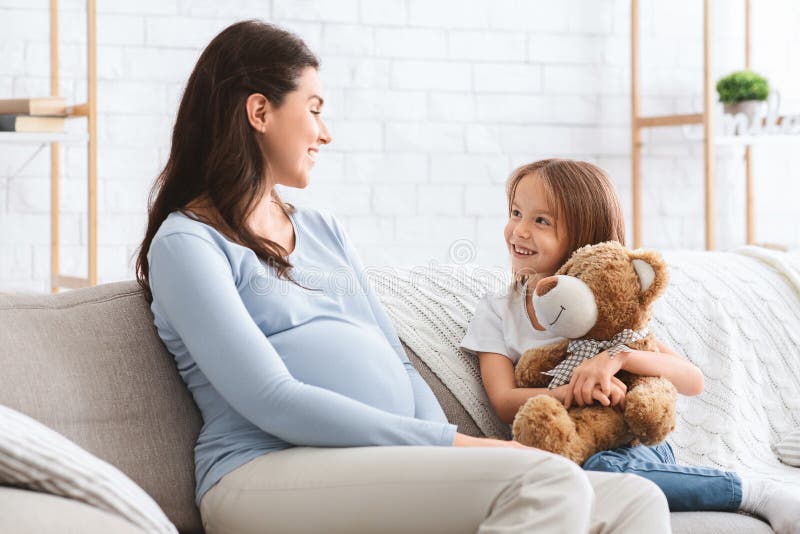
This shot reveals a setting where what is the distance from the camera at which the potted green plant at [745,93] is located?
3137mm

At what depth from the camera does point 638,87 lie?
3.29 m

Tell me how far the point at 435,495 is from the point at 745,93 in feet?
7.73

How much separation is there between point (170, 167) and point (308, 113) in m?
0.22

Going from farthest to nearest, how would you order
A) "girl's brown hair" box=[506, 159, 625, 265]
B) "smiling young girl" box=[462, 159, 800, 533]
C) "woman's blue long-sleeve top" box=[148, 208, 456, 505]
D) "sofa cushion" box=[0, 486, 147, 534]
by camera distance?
"girl's brown hair" box=[506, 159, 625, 265] → "smiling young girl" box=[462, 159, 800, 533] → "woman's blue long-sleeve top" box=[148, 208, 456, 505] → "sofa cushion" box=[0, 486, 147, 534]

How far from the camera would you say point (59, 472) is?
112cm

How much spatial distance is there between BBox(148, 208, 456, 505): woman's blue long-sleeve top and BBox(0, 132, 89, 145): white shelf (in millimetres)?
1076

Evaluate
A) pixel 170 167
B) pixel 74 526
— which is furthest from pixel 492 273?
pixel 74 526

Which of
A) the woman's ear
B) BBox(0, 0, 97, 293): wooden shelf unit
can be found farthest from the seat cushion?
BBox(0, 0, 97, 293): wooden shelf unit

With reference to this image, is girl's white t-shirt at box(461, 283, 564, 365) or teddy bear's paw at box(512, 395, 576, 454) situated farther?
girl's white t-shirt at box(461, 283, 564, 365)

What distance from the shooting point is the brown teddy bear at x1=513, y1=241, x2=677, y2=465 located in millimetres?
1457

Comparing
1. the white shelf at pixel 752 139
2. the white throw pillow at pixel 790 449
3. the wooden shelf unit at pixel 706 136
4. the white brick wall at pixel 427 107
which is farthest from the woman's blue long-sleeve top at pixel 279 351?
the white shelf at pixel 752 139

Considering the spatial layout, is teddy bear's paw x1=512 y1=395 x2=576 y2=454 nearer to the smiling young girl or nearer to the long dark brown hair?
the smiling young girl

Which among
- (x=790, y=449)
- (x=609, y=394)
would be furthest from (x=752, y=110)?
(x=609, y=394)

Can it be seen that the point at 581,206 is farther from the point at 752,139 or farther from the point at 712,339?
the point at 752,139
